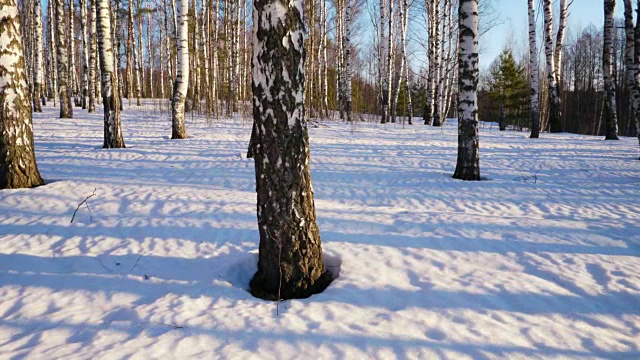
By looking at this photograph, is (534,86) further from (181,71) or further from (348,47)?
(181,71)

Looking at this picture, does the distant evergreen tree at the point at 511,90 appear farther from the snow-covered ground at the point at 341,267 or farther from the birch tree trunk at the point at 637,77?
the snow-covered ground at the point at 341,267

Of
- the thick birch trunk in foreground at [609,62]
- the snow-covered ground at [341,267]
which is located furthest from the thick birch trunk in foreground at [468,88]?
the thick birch trunk in foreground at [609,62]

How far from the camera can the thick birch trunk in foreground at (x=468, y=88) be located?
6.18m

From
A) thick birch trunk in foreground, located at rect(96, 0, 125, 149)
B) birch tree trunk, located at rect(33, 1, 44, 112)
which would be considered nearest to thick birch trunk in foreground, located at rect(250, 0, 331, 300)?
thick birch trunk in foreground, located at rect(96, 0, 125, 149)

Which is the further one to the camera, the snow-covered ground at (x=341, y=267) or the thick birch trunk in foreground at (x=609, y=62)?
the thick birch trunk in foreground at (x=609, y=62)

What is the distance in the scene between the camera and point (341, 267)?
3482 millimetres

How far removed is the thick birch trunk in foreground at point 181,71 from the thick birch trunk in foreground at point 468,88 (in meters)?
7.02

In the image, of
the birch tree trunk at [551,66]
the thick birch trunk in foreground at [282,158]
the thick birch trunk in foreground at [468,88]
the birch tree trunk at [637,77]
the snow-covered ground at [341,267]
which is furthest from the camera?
the birch tree trunk at [551,66]

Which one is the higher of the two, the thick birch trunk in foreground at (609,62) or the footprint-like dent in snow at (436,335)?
the thick birch trunk in foreground at (609,62)

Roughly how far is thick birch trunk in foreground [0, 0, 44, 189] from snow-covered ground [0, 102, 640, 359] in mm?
419

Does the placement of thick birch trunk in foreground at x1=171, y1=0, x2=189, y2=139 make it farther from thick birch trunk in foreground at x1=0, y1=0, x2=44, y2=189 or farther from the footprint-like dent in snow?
the footprint-like dent in snow

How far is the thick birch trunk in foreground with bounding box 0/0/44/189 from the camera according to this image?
520cm

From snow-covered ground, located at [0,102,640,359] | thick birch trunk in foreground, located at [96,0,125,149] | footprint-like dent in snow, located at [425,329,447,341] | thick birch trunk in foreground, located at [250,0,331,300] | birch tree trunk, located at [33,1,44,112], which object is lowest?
footprint-like dent in snow, located at [425,329,447,341]

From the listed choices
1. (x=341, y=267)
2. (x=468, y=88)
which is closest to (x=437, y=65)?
(x=468, y=88)
